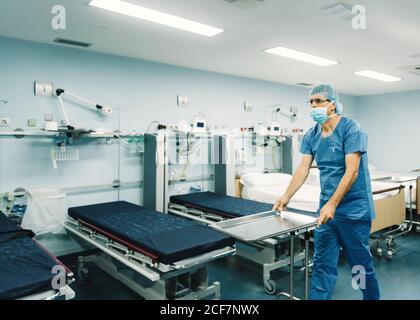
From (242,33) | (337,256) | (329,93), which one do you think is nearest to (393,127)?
(242,33)

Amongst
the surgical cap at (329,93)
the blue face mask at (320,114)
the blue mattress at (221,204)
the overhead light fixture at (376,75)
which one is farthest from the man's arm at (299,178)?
the overhead light fixture at (376,75)

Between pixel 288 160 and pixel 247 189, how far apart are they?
4.40 feet

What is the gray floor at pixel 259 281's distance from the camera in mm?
3221

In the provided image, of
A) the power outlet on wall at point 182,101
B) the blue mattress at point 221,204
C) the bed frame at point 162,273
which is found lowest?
the bed frame at point 162,273

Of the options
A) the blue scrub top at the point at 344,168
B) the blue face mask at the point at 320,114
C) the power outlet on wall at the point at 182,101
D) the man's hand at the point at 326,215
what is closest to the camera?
the man's hand at the point at 326,215

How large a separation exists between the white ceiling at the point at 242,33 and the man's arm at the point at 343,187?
4.13ft

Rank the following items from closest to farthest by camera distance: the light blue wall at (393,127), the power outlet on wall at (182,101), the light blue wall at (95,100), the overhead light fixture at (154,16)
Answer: the overhead light fixture at (154,16) → the light blue wall at (95,100) → the power outlet on wall at (182,101) → the light blue wall at (393,127)

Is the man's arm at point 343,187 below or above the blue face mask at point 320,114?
below

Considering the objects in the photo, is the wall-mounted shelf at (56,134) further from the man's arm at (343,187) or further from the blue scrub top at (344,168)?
the man's arm at (343,187)

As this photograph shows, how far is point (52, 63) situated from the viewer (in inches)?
151

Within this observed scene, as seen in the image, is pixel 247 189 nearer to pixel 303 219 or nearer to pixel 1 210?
pixel 303 219

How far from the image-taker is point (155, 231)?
9.66 feet

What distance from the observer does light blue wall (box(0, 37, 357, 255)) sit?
364 cm
